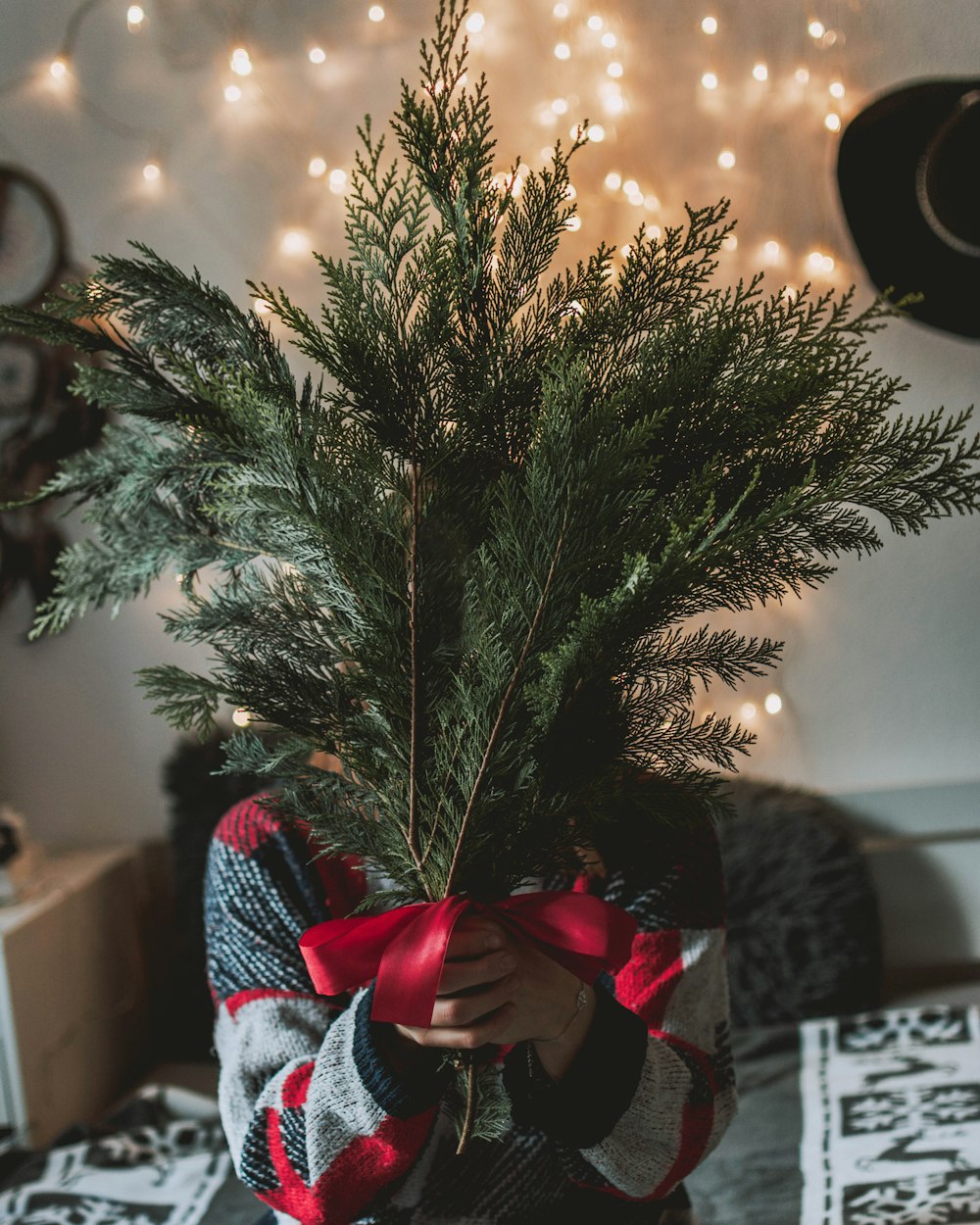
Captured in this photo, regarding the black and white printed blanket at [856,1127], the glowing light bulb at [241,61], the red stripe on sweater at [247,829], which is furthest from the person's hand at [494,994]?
the glowing light bulb at [241,61]

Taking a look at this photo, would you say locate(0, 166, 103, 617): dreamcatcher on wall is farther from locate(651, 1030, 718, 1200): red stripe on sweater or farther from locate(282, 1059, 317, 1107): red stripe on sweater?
locate(651, 1030, 718, 1200): red stripe on sweater

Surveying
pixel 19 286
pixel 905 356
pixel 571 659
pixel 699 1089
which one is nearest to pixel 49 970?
pixel 19 286

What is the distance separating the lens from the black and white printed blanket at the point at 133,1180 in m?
1.40

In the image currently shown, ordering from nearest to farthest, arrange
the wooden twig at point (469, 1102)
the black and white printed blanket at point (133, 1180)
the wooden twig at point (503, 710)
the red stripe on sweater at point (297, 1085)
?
the wooden twig at point (503, 710)
the wooden twig at point (469, 1102)
the red stripe on sweater at point (297, 1085)
the black and white printed blanket at point (133, 1180)

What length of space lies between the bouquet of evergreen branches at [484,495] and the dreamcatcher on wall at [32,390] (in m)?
1.38

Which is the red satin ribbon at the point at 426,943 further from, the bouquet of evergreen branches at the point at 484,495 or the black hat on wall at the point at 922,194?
the black hat on wall at the point at 922,194

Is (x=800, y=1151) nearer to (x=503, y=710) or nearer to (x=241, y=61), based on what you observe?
(x=503, y=710)

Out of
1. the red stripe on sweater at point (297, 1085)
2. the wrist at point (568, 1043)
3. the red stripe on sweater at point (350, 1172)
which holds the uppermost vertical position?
the wrist at point (568, 1043)

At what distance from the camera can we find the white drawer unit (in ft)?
5.53

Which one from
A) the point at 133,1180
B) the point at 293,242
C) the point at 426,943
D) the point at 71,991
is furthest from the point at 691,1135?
the point at 293,242

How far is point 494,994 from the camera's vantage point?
0.63 m

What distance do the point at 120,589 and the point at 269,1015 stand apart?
39 cm

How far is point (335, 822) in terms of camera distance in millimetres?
639

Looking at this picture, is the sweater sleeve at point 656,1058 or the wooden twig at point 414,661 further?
the sweater sleeve at point 656,1058
